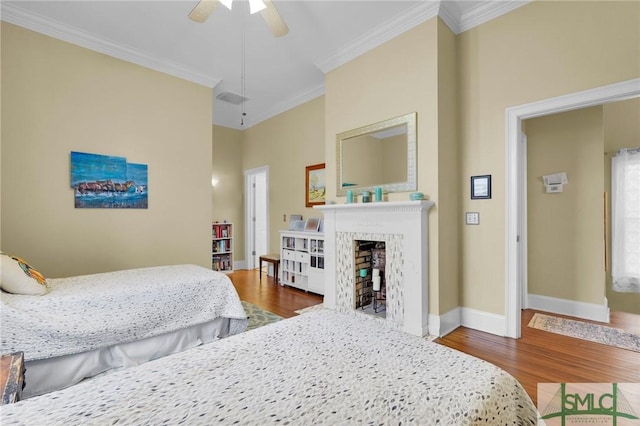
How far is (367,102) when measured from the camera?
136 inches

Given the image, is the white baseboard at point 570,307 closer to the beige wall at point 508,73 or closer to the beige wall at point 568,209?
the beige wall at point 568,209

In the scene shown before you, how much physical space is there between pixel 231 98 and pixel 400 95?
314 centimetres

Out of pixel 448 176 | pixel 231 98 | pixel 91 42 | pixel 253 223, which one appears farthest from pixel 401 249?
pixel 253 223

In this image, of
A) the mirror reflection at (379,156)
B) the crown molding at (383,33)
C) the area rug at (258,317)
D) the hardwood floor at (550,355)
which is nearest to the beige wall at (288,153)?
the crown molding at (383,33)

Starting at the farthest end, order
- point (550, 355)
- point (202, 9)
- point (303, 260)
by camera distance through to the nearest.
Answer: point (303, 260) < point (550, 355) < point (202, 9)

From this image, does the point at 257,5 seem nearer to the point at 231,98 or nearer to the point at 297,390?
the point at 297,390

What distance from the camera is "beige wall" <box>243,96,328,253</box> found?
16.1 feet

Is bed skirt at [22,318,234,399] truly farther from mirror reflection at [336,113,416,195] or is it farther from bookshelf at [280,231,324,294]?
mirror reflection at [336,113,416,195]

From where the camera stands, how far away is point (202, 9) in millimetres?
2303

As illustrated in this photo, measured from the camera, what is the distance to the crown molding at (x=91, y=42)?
9.57ft

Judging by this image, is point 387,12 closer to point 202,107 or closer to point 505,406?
point 202,107

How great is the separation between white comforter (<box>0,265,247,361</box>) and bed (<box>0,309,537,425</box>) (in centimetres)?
151

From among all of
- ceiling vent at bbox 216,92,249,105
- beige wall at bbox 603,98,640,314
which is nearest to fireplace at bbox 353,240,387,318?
beige wall at bbox 603,98,640,314

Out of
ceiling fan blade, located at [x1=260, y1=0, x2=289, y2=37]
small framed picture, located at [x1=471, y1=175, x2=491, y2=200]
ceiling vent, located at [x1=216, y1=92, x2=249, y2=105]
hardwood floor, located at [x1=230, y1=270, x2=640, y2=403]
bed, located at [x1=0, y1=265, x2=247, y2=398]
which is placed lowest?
hardwood floor, located at [x1=230, y1=270, x2=640, y2=403]
